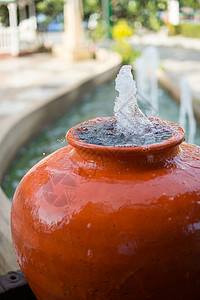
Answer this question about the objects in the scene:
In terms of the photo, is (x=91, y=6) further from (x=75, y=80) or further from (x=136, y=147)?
(x=136, y=147)

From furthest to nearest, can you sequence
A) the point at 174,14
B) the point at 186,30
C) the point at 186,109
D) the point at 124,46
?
the point at 174,14, the point at 186,30, the point at 124,46, the point at 186,109

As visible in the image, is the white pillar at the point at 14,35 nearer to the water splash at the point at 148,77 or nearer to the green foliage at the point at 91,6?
the water splash at the point at 148,77

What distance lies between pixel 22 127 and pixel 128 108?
14.7 ft

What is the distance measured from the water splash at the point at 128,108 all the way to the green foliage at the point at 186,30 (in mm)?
30052

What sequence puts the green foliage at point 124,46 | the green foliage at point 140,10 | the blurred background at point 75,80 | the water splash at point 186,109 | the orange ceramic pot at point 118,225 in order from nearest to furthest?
the orange ceramic pot at point 118,225 → the blurred background at point 75,80 → the water splash at point 186,109 → the green foliage at point 124,46 → the green foliage at point 140,10

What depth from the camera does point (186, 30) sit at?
107 feet

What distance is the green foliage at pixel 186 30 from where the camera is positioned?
1200 inches

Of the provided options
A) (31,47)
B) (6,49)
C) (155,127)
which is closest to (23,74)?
(6,49)

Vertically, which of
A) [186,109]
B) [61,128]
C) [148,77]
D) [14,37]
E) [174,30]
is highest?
[14,37]

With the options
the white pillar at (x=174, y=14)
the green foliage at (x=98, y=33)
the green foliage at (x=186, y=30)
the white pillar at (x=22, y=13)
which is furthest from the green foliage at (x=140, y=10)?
the white pillar at (x=22, y=13)

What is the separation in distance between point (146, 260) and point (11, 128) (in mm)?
4307

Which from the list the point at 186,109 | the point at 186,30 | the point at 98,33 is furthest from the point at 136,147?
the point at 186,30

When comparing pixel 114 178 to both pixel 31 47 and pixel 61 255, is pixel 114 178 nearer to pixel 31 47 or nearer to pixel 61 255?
pixel 61 255

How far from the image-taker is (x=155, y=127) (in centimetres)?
176
